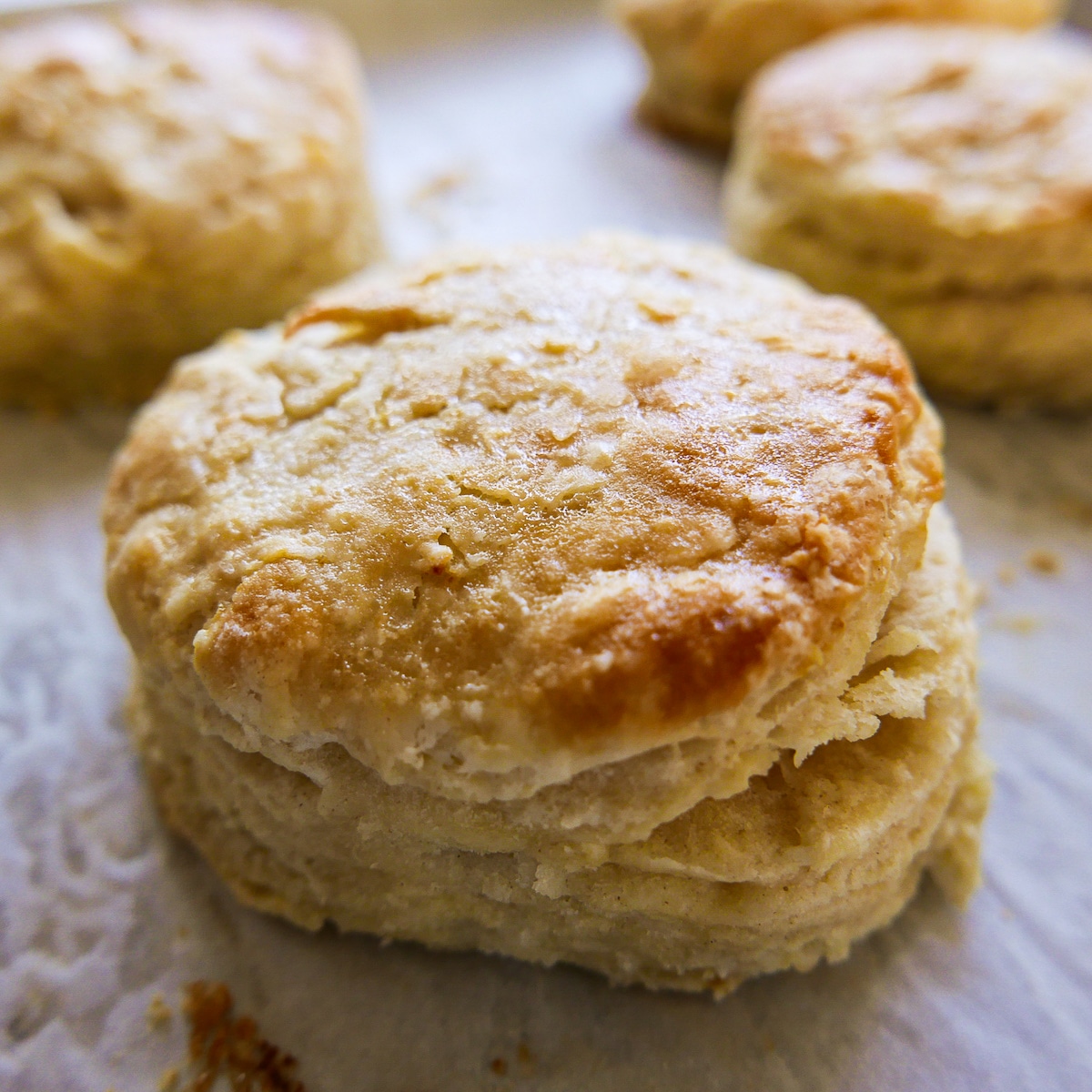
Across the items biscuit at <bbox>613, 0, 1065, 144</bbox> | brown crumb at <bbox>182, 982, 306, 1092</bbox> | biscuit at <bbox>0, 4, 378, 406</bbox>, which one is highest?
biscuit at <bbox>613, 0, 1065, 144</bbox>

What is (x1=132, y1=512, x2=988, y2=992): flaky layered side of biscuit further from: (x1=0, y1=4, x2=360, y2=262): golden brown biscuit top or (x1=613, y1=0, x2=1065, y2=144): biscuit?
(x1=613, y1=0, x2=1065, y2=144): biscuit

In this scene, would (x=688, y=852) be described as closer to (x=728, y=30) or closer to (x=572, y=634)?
(x=572, y=634)

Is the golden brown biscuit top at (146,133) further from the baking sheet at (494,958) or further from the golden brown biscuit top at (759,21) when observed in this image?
the golden brown biscuit top at (759,21)

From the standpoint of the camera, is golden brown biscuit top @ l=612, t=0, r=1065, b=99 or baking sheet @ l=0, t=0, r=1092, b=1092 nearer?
baking sheet @ l=0, t=0, r=1092, b=1092

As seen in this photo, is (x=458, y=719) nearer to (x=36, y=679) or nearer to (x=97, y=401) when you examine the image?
(x=36, y=679)

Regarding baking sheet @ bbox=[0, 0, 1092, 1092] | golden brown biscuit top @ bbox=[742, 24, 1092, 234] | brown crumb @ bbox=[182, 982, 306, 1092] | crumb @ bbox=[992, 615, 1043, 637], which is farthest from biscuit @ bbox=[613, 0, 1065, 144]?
brown crumb @ bbox=[182, 982, 306, 1092]

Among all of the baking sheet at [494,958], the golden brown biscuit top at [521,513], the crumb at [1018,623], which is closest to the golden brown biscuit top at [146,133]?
the baking sheet at [494,958]
